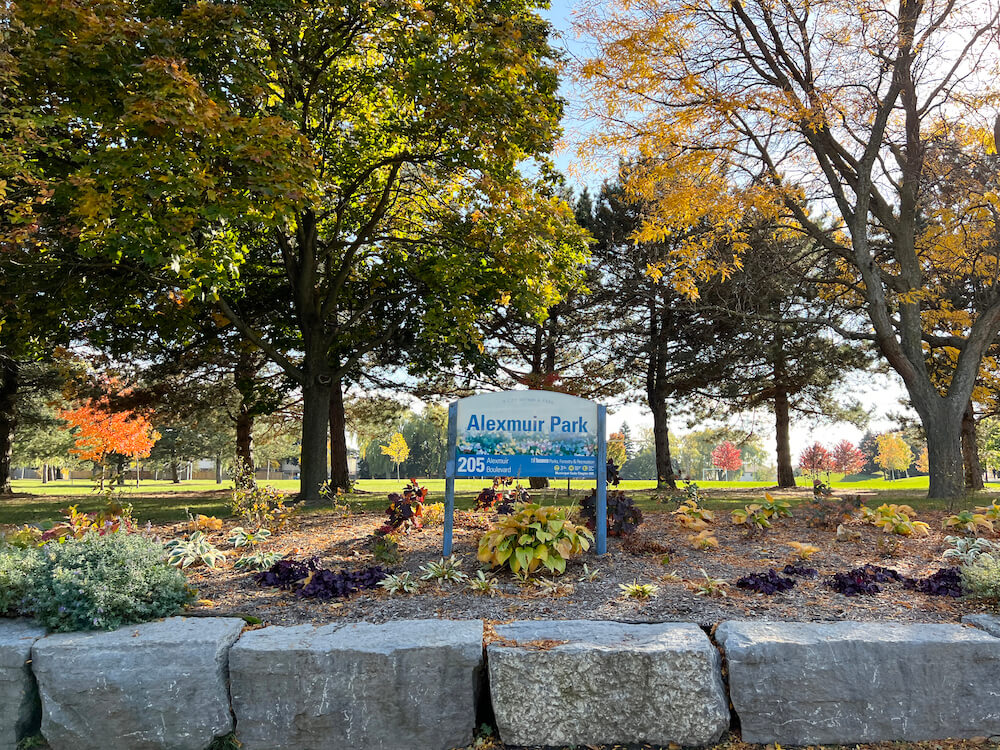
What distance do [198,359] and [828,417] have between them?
57.2ft

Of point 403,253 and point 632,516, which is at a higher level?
point 403,253

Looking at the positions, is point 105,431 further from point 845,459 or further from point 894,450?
point 894,450

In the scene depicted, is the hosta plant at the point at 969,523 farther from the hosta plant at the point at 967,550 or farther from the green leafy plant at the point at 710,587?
the green leafy plant at the point at 710,587

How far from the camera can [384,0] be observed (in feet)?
31.5

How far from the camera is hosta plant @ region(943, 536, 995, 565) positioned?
494cm

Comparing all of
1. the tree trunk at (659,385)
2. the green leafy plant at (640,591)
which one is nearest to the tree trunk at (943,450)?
the tree trunk at (659,385)

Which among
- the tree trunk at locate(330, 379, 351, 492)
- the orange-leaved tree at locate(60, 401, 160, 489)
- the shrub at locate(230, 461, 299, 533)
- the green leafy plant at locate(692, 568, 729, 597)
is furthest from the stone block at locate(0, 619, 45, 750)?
the orange-leaved tree at locate(60, 401, 160, 489)

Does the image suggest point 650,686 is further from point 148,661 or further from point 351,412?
point 351,412

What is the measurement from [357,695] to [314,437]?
8508mm

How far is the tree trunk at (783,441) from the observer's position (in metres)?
18.8

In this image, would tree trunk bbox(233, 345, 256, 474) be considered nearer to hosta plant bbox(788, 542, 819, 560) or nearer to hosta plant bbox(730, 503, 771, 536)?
hosta plant bbox(730, 503, 771, 536)

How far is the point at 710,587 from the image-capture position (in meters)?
4.32

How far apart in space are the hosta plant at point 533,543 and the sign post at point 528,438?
1.49 feet

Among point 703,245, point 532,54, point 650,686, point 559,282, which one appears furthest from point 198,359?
point 650,686
